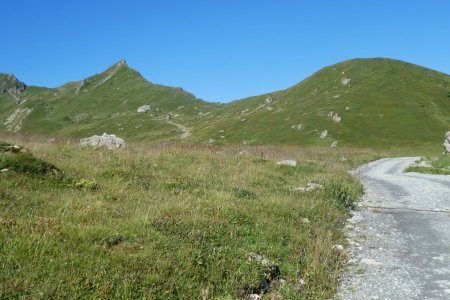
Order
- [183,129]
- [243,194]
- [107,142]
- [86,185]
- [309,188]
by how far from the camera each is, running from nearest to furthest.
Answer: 1. [86,185]
2. [243,194]
3. [309,188]
4. [107,142]
5. [183,129]

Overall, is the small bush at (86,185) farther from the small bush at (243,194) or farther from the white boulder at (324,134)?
the white boulder at (324,134)

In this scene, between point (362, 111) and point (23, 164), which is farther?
point (362, 111)

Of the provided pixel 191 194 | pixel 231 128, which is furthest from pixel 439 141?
pixel 191 194

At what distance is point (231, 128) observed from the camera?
145 m

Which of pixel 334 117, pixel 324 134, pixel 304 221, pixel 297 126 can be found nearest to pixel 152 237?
pixel 304 221

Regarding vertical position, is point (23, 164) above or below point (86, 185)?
above

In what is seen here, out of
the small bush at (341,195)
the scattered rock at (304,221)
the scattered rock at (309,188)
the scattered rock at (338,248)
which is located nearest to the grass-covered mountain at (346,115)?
the small bush at (341,195)

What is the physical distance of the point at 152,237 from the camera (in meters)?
9.39

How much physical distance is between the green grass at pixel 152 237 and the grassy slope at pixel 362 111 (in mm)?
92151

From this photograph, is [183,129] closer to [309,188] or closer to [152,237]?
[309,188]

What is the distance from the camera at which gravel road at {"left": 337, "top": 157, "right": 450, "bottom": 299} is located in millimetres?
9211

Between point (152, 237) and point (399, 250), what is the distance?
7813 millimetres

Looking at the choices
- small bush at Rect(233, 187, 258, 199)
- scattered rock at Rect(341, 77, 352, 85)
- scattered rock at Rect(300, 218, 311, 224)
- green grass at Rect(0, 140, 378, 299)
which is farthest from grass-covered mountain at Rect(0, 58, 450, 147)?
green grass at Rect(0, 140, 378, 299)

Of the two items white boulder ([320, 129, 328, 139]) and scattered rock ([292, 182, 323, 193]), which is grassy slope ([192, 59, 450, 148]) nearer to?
white boulder ([320, 129, 328, 139])
